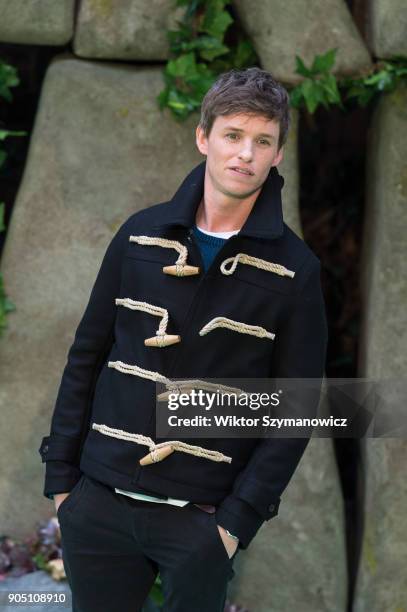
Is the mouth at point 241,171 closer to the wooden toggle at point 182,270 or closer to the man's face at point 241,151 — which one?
the man's face at point 241,151

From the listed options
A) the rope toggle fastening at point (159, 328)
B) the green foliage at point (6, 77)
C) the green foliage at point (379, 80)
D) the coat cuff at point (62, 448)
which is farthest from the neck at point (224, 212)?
the green foliage at point (6, 77)

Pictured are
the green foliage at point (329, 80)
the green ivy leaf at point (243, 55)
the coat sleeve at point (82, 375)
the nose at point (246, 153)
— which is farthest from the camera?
the green ivy leaf at point (243, 55)

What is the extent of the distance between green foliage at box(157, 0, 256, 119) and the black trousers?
135cm

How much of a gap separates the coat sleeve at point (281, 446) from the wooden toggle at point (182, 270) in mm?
241

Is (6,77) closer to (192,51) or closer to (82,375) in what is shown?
(192,51)

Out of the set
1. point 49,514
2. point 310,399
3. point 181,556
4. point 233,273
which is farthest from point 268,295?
point 49,514

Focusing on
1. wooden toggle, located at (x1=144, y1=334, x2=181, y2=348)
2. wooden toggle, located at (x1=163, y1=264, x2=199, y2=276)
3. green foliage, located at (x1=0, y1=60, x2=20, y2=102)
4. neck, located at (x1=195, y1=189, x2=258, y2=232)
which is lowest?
wooden toggle, located at (x1=144, y1=334, x2=181, y2=348)

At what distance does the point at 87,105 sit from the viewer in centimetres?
321

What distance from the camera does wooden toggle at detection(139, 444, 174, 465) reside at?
2229 mm

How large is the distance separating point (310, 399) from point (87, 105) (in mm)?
1387

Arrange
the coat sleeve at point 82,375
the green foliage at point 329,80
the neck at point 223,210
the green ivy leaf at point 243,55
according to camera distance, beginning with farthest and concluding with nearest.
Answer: the green ivy leaf at point 243,55 → the green foliage at point 329,80 → the coat sleeve at point 82,375 → the neck at point 223,210

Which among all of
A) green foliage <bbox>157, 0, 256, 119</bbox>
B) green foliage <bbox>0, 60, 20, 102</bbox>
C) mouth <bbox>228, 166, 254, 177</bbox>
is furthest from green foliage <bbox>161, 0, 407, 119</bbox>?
mouth <bbox>228, 166, 254, 177</bbox>

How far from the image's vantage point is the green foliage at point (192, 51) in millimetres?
3133

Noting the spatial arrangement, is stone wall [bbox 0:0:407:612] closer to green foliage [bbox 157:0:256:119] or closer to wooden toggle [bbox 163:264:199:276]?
green foliage [bbox 157:0:256:119]
